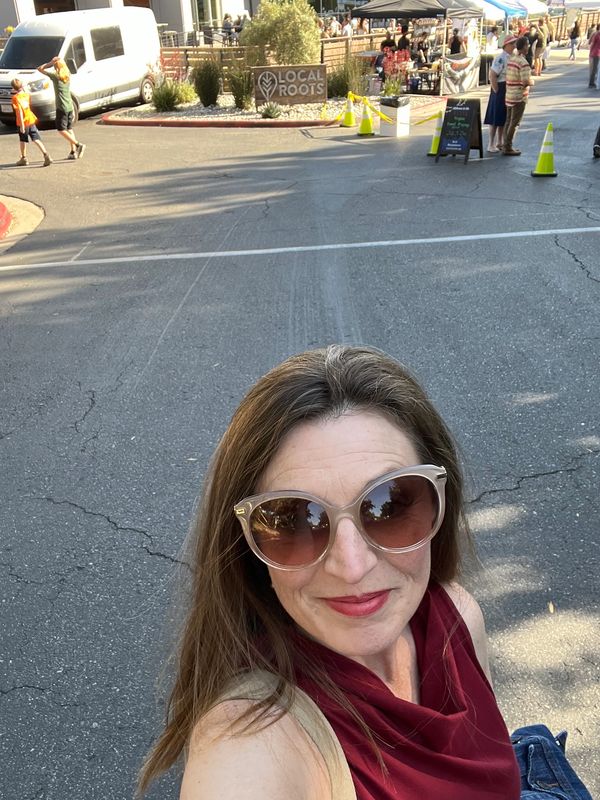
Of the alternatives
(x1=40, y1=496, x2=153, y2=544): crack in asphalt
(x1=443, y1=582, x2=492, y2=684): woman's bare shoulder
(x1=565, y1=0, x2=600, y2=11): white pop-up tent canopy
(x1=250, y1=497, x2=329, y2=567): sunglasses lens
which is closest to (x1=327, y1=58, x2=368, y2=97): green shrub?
(x1=40, y1=496, x2=153, y2=544): crack in asphalt

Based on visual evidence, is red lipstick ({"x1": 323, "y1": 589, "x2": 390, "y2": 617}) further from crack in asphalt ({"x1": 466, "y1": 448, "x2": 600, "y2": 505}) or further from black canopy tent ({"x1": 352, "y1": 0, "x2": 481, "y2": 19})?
black canopy tent ({"x1": 352, "y1": 0, "x2": 481, "y2": 19})

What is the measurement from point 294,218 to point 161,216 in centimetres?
193

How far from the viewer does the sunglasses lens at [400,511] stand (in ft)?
4.69

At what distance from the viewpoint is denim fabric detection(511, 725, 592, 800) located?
6.15ft

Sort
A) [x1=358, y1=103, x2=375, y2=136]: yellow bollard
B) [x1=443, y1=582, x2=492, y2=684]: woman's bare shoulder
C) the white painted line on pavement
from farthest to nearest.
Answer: [x1=358, y1=103, x2=375, y2=136]: yellow bollard
the white painted line on pavement
[x1=443, y1=582, x2=492, y2=684]: woman's bare shoulder

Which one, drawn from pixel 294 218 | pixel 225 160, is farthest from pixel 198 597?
pixel 225 160

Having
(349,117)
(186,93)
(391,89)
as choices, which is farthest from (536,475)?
(186,93)

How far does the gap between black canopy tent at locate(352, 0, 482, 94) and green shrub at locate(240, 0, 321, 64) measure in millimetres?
1667

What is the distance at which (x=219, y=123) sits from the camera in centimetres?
1841

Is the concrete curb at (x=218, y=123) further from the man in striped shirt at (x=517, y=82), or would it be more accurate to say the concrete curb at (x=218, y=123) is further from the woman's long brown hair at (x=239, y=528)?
the woman's long brown hair at (x=239, y=528)

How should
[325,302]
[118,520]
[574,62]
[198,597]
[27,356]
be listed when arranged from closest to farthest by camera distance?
1. [198,597]
2. [118,520]
3. [27,356]
4. [325,302]
5. [574,62]

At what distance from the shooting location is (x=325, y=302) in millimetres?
6934

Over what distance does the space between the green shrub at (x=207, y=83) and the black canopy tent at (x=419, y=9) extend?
417cm

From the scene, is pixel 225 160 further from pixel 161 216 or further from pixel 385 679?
pixel 385 679
